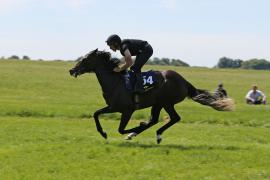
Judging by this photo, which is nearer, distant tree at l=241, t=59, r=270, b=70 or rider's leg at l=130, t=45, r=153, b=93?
rider's leg at l=130, t=45, r=153, b=93

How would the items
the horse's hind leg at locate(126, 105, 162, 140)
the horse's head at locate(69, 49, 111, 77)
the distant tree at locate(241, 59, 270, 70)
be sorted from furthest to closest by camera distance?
the distant tree at locate(241, 59, 270, 70), the horse's hind leg at locate(126, 105, 162, 140), the horse's head at locate(69, 49, 111, 77)

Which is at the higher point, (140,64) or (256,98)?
(140,64)

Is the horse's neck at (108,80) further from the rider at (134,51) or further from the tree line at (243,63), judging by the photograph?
the tree line at (243,63)

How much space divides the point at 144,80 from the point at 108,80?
897 millimetres

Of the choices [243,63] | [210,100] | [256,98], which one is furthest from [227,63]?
[210,100]

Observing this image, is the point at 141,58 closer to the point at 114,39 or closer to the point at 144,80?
the point at 144,80

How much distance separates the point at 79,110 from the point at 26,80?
1242 inches

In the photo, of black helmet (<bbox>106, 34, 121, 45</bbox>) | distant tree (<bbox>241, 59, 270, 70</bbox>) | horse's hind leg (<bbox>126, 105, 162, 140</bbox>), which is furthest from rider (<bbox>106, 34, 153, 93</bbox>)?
distant tree (<bbox>241, 59, 270, 70</bbox>)

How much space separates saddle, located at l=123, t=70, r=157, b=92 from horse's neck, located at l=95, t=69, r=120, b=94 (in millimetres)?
234

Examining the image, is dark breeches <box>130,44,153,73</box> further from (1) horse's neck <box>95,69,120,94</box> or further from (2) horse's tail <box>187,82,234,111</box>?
(2) horse's tail <box>187,82,234,111</box>

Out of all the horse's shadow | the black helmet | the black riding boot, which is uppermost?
the black helmet

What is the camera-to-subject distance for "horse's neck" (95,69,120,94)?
13570mm

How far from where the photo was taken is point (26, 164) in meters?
10.4

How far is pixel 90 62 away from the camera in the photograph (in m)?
13.8
